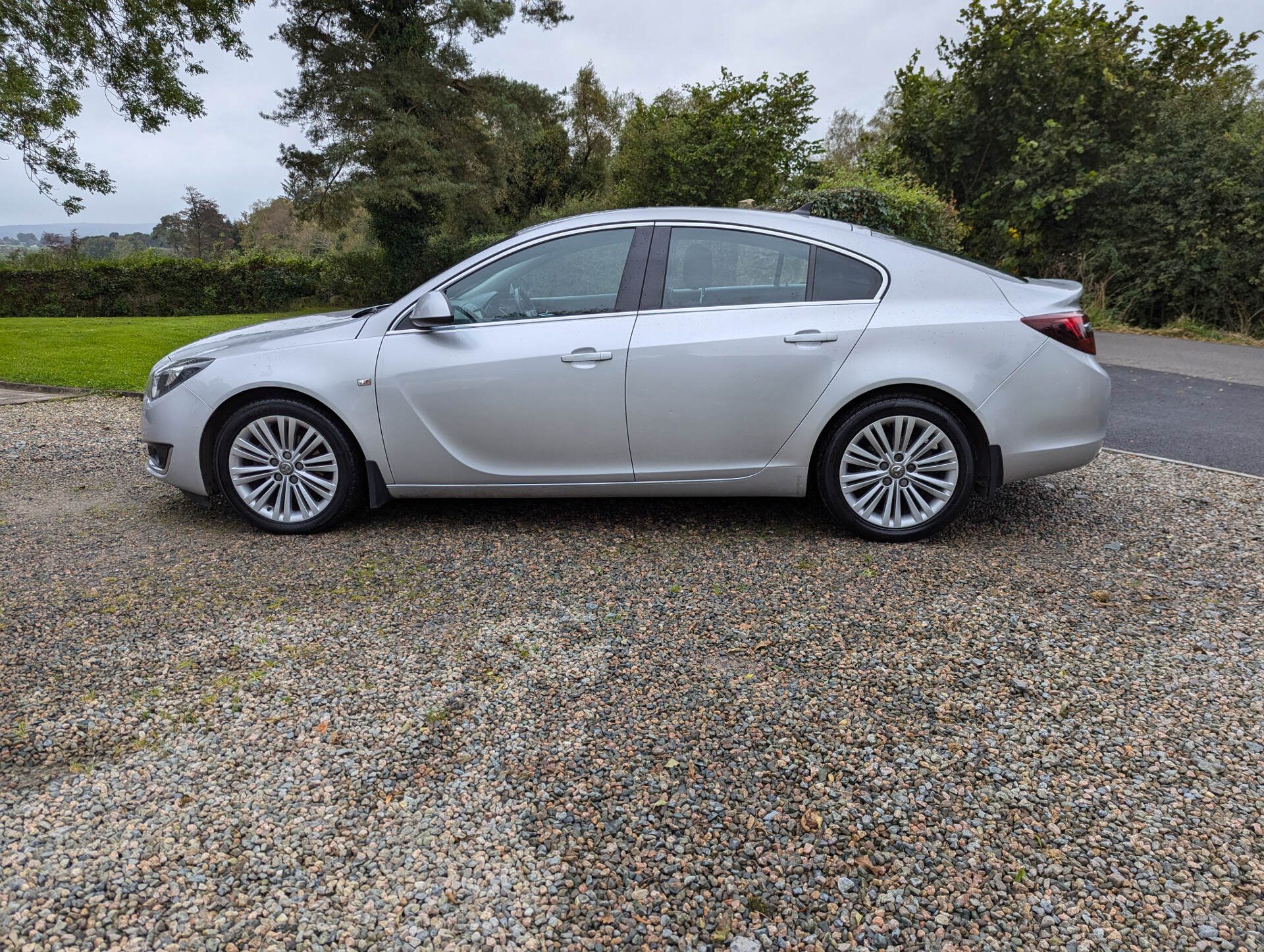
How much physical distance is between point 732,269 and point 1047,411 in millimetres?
1754

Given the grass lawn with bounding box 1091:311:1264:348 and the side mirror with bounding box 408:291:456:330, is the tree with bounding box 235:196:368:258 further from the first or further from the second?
the side mirror with bounding box 408:291:456:330

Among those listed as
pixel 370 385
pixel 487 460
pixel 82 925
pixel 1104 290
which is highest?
pixel 1104 290

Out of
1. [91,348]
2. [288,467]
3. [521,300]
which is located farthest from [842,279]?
[91,348]

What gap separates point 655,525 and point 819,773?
241cm

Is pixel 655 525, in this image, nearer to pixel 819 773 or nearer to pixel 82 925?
pixel 819 773

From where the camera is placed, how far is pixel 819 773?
2.56 metres

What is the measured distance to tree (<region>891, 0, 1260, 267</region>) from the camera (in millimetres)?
16219

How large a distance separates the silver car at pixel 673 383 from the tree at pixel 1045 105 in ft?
44.8

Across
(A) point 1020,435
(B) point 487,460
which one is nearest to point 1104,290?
(A) point 1020,435

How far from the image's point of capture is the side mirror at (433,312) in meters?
4.28

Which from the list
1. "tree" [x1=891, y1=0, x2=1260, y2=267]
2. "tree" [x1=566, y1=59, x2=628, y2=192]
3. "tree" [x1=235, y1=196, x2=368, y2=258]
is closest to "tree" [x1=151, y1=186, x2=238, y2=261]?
"tree" [x1=235, y1=196, x2=368, y2=258]

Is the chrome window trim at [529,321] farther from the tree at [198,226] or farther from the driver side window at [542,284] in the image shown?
the tree at [198,226]

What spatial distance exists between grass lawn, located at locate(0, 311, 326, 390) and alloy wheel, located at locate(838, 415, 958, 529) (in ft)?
17.0

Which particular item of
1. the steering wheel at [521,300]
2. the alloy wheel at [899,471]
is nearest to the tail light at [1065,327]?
the alloy wheel at [899,471]
